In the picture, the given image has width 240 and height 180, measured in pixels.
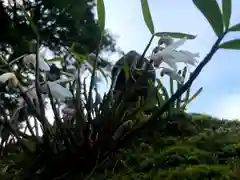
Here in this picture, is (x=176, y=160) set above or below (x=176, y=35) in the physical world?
below

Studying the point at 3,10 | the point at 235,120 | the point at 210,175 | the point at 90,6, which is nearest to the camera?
the point at 210,175

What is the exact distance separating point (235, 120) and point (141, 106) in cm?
51

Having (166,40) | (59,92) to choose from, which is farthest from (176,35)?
(59,92)

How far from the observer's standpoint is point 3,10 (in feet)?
11.8

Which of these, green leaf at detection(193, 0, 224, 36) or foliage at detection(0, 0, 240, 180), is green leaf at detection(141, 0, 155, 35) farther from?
green leaf at detection(193, 0, 224, 36)

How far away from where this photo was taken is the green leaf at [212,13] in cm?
69

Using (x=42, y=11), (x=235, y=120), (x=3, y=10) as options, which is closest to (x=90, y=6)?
(x=42, y=11)

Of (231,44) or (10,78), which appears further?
(10,78)

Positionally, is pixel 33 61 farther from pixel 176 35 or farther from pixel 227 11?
pixel 227 11

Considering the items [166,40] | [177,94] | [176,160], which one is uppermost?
[166,40]

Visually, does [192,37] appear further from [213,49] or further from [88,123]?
[88,123]

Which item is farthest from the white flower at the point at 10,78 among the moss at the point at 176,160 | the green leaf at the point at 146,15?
the green leaf at the point at 146,15

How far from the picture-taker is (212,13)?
696 mm

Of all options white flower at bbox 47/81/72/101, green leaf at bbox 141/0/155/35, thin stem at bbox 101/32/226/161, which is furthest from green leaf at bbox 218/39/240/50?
white flower at bbox 47/81/72/101
